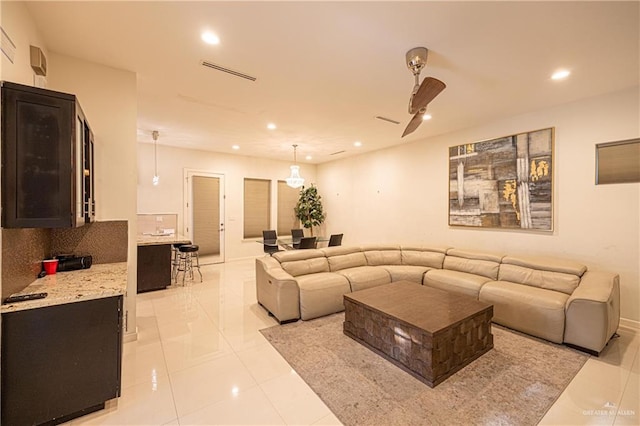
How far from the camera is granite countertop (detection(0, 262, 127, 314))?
1.71 metres

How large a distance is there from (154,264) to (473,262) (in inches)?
211

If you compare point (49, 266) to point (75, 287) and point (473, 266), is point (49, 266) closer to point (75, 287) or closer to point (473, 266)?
point (75, 287)

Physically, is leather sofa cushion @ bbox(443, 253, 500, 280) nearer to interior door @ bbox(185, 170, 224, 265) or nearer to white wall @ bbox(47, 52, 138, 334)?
white wall @ bbox(47, 52, 138, 334)

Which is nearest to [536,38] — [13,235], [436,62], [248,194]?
[436,62]

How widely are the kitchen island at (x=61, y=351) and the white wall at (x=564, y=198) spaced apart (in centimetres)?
509

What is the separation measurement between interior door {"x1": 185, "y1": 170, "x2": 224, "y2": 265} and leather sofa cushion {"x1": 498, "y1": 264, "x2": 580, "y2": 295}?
626cm

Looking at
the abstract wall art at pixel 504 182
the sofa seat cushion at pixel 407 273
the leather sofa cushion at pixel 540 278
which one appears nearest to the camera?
the leather sofa cushion at pixel 540 278

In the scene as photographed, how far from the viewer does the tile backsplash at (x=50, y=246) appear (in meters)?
1.76

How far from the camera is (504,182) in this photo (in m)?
4.28

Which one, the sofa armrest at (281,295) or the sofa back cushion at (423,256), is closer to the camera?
the sofa armrest at (281,295)

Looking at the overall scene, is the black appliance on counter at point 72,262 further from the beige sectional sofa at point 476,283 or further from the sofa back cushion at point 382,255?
the sofa back cushion at point 382,255

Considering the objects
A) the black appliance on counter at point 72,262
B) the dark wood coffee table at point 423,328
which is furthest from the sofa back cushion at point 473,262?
the black appliance on counter at point 72,262

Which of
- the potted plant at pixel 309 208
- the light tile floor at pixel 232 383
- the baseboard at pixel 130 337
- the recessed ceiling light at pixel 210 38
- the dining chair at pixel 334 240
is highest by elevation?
the recessed ceiling light at pixel 210 38

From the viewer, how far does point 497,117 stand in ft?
14.1
